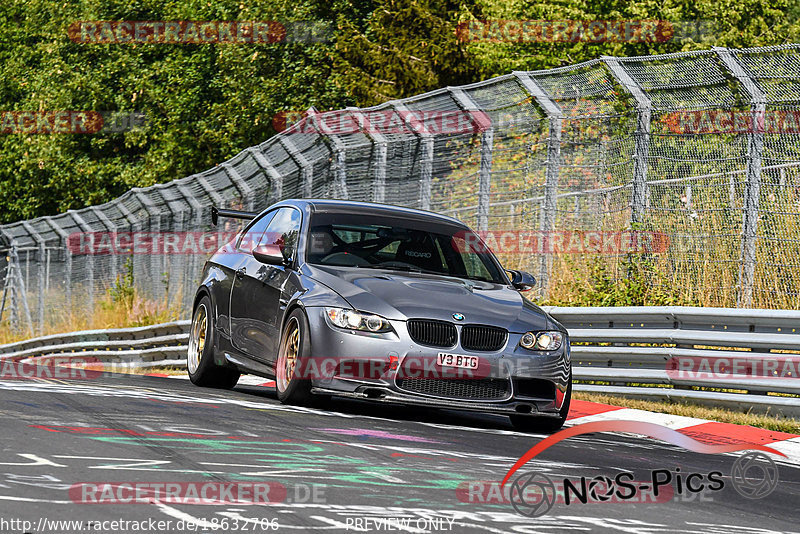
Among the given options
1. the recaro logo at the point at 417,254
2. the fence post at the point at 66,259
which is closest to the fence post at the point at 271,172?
the recaro logo at the point at 417,254

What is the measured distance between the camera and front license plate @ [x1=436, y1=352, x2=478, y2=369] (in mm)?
8891

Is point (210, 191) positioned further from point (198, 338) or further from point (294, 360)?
point (294, 360)

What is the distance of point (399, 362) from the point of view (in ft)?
29.0

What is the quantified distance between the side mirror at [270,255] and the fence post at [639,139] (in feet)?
16.6

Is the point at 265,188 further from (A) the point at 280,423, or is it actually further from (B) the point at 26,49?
(B) the point at 26,49

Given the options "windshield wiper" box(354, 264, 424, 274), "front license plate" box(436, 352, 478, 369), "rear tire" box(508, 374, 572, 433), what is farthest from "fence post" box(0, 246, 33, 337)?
"front license plate" box(436, 352, 478, 369)

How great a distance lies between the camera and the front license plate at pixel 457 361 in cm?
889

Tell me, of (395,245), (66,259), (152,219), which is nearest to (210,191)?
(152,219)

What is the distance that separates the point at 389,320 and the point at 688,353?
3.29 meters

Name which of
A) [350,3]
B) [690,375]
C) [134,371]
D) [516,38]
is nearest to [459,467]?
[690,375]

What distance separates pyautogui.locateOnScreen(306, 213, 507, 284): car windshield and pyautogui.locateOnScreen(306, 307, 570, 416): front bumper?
1.06m

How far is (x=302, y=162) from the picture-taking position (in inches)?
728

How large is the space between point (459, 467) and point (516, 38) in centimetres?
3047

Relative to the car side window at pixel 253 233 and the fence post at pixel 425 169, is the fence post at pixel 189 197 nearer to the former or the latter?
the fence post at pixel 425 169
